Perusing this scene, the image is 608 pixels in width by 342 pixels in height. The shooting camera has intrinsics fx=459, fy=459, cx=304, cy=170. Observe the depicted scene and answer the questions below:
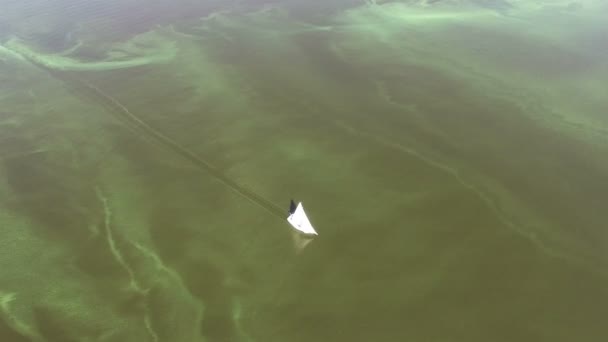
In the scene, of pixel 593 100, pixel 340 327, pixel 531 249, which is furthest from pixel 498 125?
pixel 340 327

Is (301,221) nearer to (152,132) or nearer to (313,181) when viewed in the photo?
(313,181)

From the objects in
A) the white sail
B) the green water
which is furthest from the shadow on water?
the white sail

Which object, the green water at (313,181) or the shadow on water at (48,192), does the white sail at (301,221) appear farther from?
the shadow on water at (48,192)

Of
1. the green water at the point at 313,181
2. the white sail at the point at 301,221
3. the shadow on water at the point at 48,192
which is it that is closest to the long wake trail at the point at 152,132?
the green water at the point at 313,181

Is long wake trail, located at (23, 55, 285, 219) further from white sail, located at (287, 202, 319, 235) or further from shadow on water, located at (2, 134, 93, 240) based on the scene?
shadow on water, located at (2, 134, 93, 240)

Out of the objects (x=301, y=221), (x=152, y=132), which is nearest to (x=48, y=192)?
(x=152, y=132)

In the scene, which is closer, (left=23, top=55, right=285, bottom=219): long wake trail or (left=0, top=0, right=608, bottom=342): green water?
(left=0, top=0, right=608, bottom=342): green water
